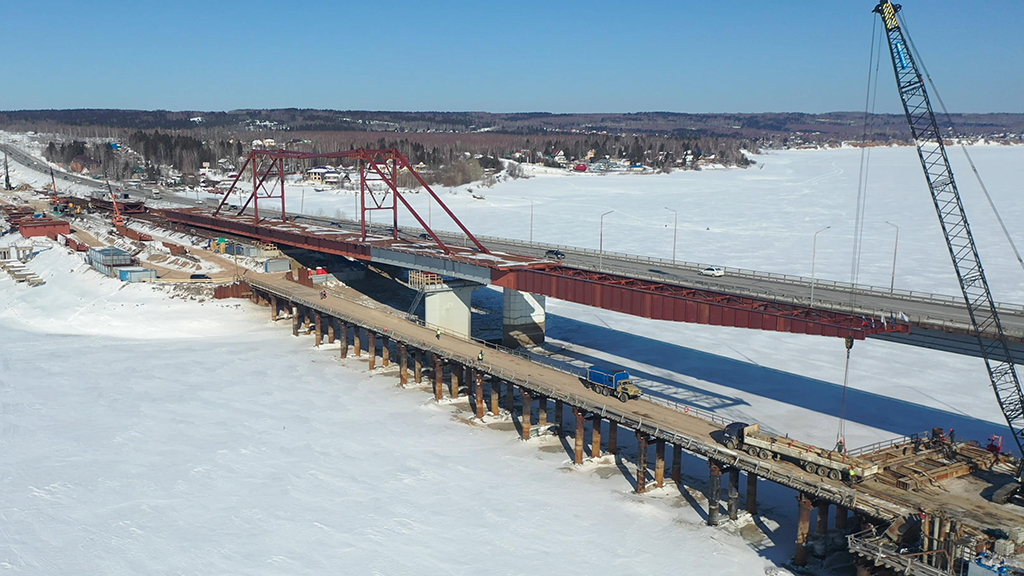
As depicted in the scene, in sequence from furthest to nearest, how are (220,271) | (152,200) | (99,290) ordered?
(152,200), (220,271), (99,290)

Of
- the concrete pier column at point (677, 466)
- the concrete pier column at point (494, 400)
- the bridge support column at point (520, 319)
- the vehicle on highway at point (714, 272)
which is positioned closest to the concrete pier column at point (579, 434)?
the concrete pier column at point (677, 466)

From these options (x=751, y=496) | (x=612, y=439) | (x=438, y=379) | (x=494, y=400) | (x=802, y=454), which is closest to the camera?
(x=802, y=454)

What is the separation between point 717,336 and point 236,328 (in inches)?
2141

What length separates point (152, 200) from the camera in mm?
184875

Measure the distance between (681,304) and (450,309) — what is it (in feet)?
100

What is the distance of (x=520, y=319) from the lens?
87062 millimetres

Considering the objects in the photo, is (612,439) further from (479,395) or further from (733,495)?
(479,395)

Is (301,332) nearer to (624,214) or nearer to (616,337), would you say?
(616,337)

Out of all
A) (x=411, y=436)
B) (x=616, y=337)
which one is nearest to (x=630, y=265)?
(x=616, y=337)

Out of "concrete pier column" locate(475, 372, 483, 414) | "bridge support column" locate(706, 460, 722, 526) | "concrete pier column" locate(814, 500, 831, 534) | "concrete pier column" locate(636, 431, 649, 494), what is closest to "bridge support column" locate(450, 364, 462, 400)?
"concrete pier column" locate(475, 372, 483, 414)

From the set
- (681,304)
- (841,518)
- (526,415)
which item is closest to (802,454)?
(841,518)

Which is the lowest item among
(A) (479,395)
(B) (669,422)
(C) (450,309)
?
(A) (479,395)

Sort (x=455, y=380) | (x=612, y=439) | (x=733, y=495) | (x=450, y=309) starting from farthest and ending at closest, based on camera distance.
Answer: (x=450, y=309), (x=455, y=380), (x=612, y=439), (x=733, y=495)

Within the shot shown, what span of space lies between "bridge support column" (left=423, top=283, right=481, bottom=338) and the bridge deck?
2.43 m
